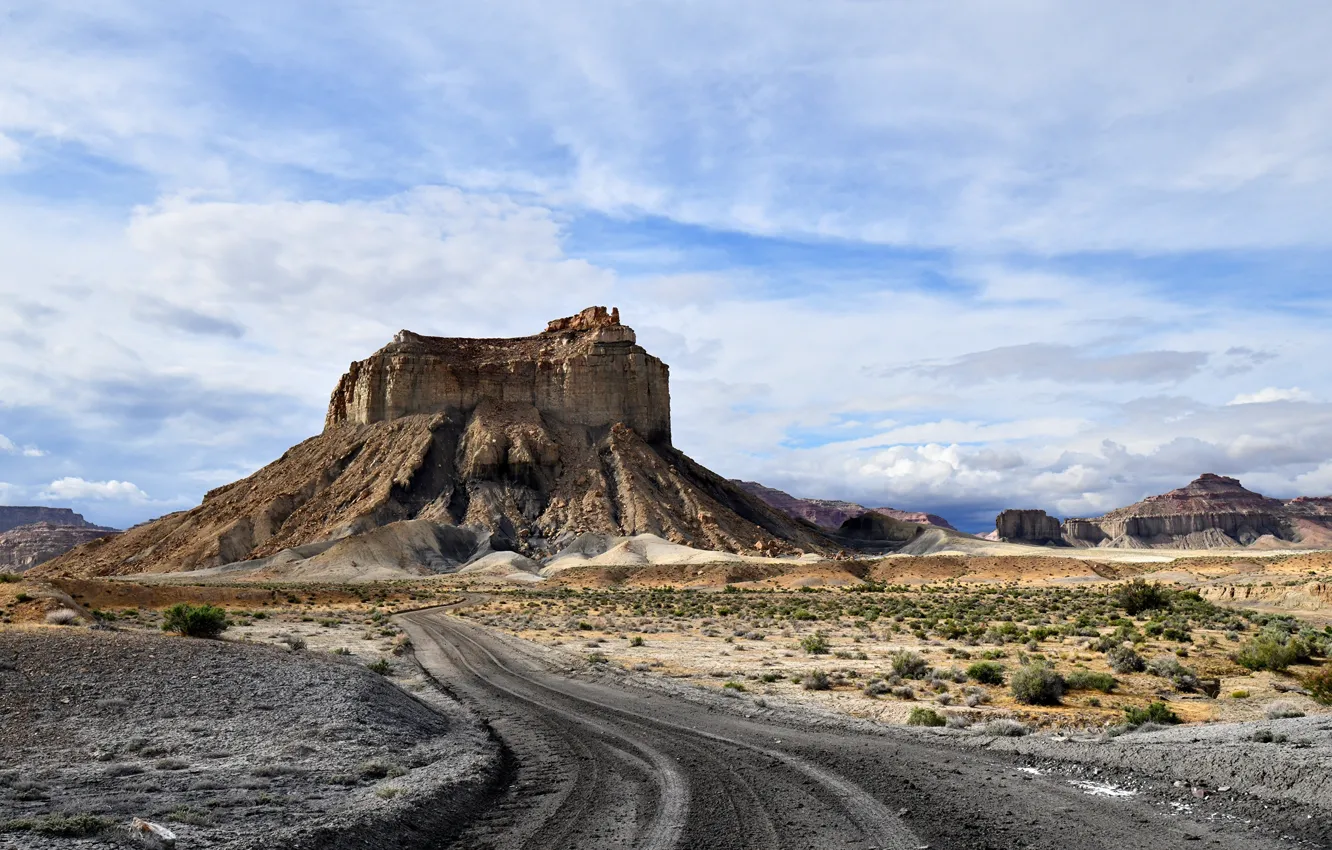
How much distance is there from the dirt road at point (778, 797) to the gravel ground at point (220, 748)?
0.90 meters

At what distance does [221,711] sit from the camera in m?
13.0

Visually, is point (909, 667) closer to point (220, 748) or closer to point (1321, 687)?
point (1321, 687)

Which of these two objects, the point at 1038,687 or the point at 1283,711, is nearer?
the point at 1283,711

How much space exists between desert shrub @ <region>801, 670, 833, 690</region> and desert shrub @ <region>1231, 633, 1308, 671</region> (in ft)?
30.2

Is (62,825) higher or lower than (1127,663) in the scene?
higher

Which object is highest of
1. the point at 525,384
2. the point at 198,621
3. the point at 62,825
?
the point at 525,384

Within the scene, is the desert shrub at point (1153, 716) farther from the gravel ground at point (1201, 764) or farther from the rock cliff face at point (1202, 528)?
the rock cliff face at point (1202, 528)

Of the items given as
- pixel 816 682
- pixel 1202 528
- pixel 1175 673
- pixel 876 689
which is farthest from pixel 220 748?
pixel 1202 528

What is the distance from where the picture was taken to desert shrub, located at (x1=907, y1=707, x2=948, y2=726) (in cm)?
1344

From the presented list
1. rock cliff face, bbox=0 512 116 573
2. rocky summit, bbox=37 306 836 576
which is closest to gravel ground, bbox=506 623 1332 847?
rocky summit, bbox=37 306 836 576

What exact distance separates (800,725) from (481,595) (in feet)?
158

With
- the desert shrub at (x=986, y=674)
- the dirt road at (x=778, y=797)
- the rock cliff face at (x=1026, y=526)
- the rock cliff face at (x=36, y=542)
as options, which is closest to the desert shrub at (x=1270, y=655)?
the desert shrub at (x=986, y=674)

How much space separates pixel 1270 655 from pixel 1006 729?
33.6ft

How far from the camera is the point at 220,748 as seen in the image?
36.9 ft
